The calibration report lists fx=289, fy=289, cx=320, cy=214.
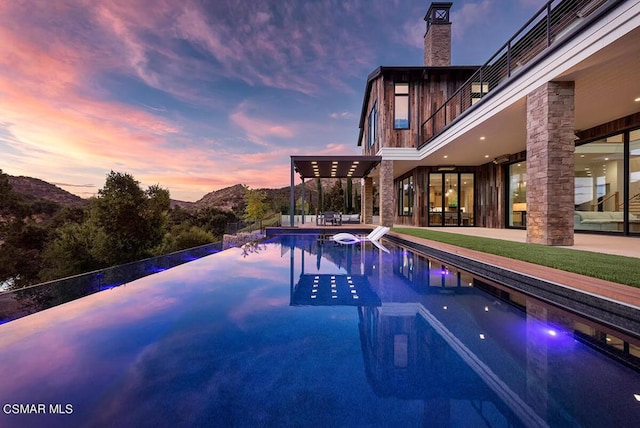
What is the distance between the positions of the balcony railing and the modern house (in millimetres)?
44

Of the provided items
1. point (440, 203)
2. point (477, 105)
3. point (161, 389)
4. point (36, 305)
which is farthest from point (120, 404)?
point (440, 203)

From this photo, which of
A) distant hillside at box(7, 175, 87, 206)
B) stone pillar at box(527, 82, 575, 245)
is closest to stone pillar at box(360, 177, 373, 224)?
stone pillar at box(527, 82, 575, 245)

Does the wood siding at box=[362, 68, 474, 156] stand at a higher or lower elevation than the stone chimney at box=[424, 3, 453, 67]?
lower

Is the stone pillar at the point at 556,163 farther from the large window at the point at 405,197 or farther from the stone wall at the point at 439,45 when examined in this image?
the stone wall at the point at 439,45

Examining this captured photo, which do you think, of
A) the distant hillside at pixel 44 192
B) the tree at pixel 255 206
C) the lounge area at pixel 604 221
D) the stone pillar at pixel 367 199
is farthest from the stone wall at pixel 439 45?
the distant hillside at pixel 44 192

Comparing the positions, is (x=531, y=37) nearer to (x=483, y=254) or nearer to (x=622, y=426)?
(x=483, y=254)

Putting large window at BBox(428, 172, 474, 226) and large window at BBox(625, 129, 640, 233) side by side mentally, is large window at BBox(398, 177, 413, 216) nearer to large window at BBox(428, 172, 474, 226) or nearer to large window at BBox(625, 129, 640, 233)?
large window at BBox(428, 172, 474, 226)

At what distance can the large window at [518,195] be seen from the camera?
11656 millimetres

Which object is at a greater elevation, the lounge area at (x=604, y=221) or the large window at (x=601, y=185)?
the large window at (x=601, y=185)

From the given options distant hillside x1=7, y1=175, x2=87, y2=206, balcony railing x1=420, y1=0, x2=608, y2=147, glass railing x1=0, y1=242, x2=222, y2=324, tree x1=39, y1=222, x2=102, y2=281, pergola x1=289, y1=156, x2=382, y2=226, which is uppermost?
balcony railing x1=420, y1=0, x2=608, y2=147

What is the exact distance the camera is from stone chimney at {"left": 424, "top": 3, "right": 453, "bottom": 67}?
14688mm

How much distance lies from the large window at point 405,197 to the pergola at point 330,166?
2.38m

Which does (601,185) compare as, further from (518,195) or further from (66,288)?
(66,288)

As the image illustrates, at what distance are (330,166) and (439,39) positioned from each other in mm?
8635
